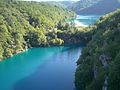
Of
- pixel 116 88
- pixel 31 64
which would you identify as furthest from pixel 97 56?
pixel 31 64

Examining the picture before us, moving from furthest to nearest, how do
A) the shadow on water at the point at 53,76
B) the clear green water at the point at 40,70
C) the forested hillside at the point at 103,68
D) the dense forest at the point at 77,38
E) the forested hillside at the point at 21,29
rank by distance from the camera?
the forested hillside at the point at 21,29 < the clear green water at the point at 40,70 < the shadow on water at the point at 53,76 < the dense forest at the point at 77,38 < the forested hillside at the point at 103,68

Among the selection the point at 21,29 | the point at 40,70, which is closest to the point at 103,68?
the point at 40,70

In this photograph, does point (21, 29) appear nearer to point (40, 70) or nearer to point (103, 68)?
point (40, 70)

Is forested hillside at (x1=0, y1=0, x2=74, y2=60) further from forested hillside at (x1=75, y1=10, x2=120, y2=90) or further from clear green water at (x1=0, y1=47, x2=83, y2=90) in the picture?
forested hillside at (x1=75, y1=10, x2=120, y2=90)

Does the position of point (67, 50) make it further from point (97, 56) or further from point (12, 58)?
point (97, 56)

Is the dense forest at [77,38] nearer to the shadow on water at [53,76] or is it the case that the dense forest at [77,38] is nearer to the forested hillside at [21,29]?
the forested hillside at [21,29]

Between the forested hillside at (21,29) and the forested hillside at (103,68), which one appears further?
the forested hillside at (21,29)

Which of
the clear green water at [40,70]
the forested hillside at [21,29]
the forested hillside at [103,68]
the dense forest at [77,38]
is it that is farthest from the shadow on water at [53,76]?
the forested hillside at [21,29]
